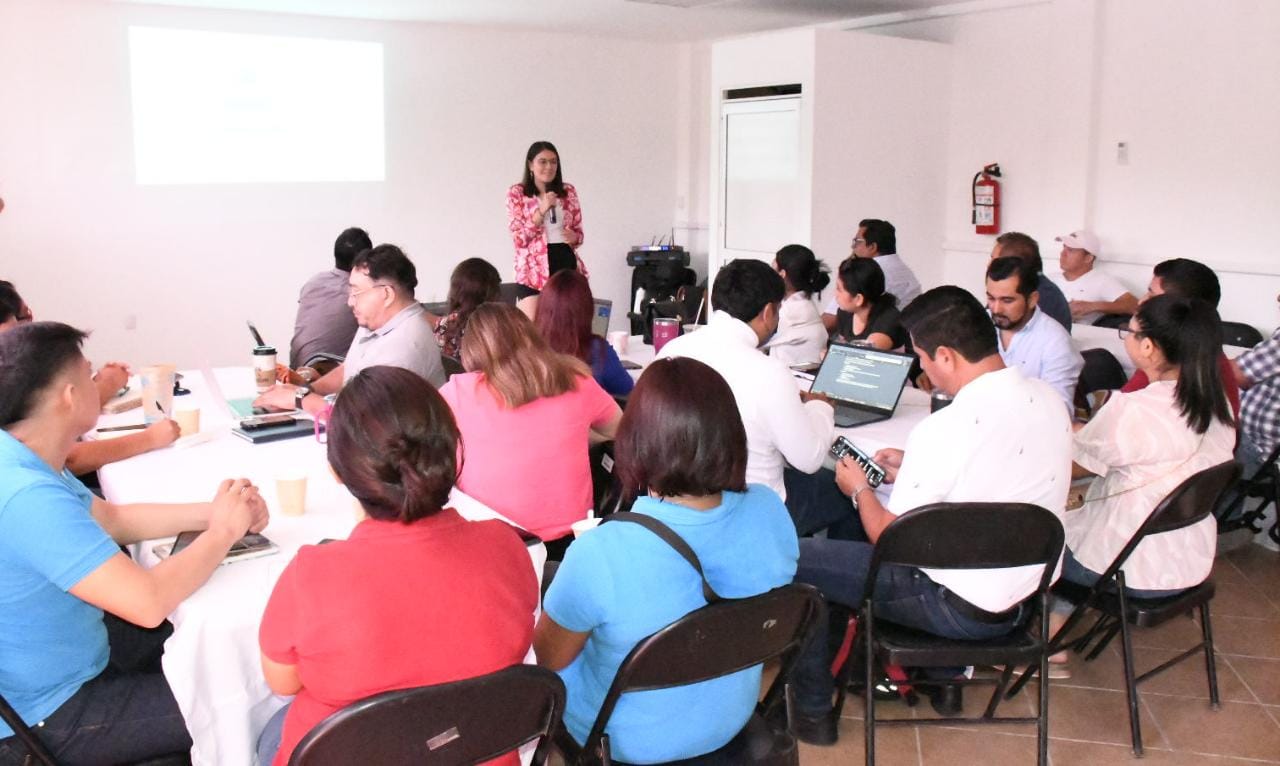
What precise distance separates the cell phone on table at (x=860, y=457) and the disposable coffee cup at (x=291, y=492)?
1404 millimetres

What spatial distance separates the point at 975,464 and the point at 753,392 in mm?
708

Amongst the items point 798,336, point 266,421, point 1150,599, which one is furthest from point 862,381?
point 266,421

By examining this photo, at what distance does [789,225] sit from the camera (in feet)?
24.6

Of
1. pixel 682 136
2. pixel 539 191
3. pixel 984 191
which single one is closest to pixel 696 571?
pixel 539 191

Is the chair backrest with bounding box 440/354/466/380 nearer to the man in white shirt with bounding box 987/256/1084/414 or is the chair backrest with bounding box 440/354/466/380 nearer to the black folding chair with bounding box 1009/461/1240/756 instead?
the man in white shirt with bounding box 987/256/1084/414

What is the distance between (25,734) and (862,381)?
2.60 meters

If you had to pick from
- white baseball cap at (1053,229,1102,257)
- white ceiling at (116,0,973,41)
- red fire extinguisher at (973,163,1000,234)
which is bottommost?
white baseball cap at (1053,229,1102,257)

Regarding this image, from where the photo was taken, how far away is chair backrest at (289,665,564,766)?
1492 millimetres

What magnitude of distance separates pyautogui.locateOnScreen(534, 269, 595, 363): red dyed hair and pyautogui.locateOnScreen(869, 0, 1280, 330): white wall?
4.35m

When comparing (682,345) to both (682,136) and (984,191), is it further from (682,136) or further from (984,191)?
(682,136)

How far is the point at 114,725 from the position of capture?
201cm

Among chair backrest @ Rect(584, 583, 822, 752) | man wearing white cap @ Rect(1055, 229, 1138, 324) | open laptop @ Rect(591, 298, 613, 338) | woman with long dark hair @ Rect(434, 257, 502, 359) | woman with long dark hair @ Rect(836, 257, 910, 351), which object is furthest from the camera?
man wearing white cap @ Rect(1055, 229, 1138, 324)

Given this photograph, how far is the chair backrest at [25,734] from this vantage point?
73.7 inches

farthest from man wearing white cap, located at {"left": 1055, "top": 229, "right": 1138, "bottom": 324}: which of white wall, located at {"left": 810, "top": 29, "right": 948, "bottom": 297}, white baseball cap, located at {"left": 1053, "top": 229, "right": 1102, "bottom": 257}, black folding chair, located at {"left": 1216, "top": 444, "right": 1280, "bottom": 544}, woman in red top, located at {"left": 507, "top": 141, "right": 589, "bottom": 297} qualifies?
woman in red top, located at {"left": 507, "top": 141, "right": 589, "bottom": 297}
